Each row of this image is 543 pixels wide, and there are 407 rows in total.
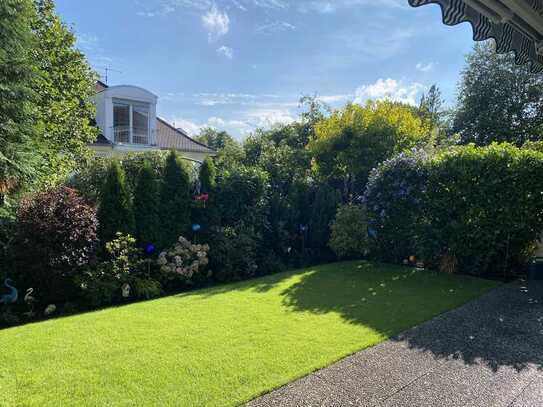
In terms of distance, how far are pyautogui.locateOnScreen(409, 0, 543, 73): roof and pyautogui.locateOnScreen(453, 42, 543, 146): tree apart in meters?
17.1

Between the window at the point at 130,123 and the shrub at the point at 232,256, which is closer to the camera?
the shrub at the point at 232,256

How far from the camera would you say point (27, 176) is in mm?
5191

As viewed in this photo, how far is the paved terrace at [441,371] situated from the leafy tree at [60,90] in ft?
22.4

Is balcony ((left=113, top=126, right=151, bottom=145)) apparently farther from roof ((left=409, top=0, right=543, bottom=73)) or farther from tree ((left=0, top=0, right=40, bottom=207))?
roof ((left=409, top=0, right=543, bottom=73))

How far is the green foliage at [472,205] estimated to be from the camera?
6496 millimetres

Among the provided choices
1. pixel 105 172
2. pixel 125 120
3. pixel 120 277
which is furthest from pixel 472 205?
→ pixel 125 120

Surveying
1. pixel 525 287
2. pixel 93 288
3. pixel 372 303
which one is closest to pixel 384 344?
pixel 372 303

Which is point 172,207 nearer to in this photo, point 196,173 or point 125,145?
point 196,173

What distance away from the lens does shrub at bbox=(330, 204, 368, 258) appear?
877cm

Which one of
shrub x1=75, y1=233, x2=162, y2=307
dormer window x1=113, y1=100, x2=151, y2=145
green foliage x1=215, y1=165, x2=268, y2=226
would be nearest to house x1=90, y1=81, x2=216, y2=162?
dormer window x1=113, y1=100, x2=151, y2=145

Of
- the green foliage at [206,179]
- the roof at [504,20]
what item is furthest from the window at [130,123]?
the roof at [504,20]

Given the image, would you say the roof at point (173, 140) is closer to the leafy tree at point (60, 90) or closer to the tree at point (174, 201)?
the leafy tree at point (60, 90)

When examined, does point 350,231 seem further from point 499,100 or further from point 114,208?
point 499,100

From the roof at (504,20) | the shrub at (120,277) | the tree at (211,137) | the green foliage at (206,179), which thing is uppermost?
the tree at (211,137)
